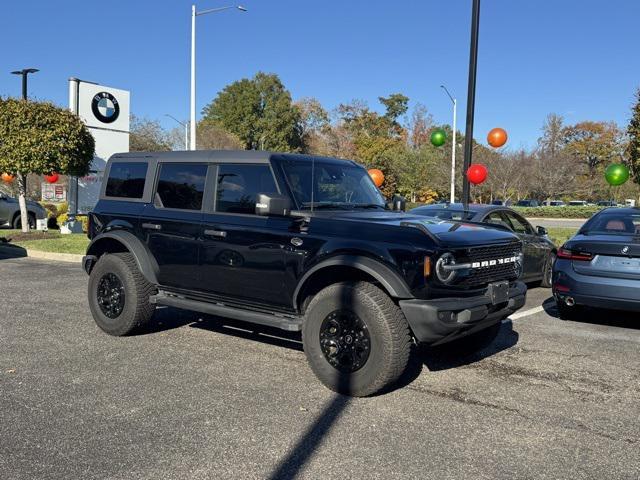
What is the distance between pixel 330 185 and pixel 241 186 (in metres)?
0.84

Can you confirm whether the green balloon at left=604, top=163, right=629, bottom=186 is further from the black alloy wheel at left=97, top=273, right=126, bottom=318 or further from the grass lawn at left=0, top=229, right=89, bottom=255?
the black alloy wheel at left=97, top=273, right=126, bottom=318

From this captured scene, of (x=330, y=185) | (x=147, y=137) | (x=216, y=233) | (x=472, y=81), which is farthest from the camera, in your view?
(x=147, y=137)

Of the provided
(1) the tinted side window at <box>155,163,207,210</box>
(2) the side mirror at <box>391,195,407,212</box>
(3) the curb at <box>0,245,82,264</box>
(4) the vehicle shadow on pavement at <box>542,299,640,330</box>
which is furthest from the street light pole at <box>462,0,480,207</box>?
(3) the curb at <box>0,245,82,264</box>

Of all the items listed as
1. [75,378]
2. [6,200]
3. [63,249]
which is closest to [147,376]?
[75,378]

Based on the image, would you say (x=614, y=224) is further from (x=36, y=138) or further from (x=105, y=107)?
(x=105, y=107)

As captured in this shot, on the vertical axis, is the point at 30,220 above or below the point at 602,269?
above

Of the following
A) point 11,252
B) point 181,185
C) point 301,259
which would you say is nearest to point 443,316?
point 301,259

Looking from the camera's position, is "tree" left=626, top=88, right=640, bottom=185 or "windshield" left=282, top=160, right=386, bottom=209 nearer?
"windshield" left=282, top=160, right=386, bottom=209

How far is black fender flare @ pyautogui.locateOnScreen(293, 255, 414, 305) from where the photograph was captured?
4.25 m

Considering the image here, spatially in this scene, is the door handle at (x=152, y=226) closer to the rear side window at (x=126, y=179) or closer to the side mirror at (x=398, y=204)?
the rear side window at (x=126, y=179)

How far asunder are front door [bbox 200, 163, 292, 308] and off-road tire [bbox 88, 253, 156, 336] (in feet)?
3.00

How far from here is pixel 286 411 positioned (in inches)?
162

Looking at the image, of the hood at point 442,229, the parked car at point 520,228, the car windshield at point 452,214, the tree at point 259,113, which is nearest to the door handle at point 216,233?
the hood at point 442,229

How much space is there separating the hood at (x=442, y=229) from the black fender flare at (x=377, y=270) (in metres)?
0.37
